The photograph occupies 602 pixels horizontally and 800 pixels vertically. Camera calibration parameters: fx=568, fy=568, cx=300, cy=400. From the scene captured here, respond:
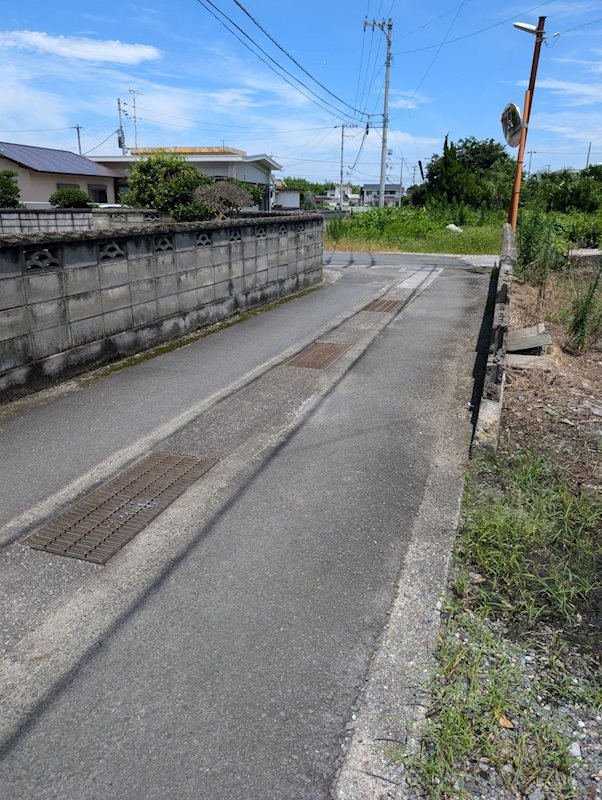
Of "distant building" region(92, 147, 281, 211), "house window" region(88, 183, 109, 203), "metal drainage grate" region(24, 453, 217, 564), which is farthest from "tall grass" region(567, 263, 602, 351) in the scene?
"house window" region(88, 183, 109, 203)

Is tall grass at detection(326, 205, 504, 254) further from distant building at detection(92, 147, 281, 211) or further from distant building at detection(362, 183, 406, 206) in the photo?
distant building at detection(362, 183, 406, 206)

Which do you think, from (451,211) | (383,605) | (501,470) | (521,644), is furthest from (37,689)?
(451,211)

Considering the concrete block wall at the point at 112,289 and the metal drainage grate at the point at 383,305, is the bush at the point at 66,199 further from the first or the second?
the metal drainage grate at the point at 383,305

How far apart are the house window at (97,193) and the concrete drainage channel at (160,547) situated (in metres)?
29.8

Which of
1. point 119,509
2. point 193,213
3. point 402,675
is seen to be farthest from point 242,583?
point 193,213

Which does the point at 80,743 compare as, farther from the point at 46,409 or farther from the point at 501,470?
Answer: the point at 46,409

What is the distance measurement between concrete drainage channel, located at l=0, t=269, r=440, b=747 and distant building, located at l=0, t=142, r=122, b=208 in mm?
23005

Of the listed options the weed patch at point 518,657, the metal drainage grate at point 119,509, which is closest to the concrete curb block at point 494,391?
the weed patch at point 518,657

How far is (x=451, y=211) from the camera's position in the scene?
110 ft

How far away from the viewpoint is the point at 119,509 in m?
4.00

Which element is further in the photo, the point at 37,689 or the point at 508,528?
the point at 508,528

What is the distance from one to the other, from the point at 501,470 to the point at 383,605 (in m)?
1.91

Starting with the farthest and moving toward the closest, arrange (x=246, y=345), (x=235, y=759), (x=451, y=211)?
(x=451, y=211) < (x=246, y=345) < (x=235, y=759)

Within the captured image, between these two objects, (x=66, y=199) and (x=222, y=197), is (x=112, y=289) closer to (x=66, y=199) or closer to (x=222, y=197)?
(x=222, y=197)
